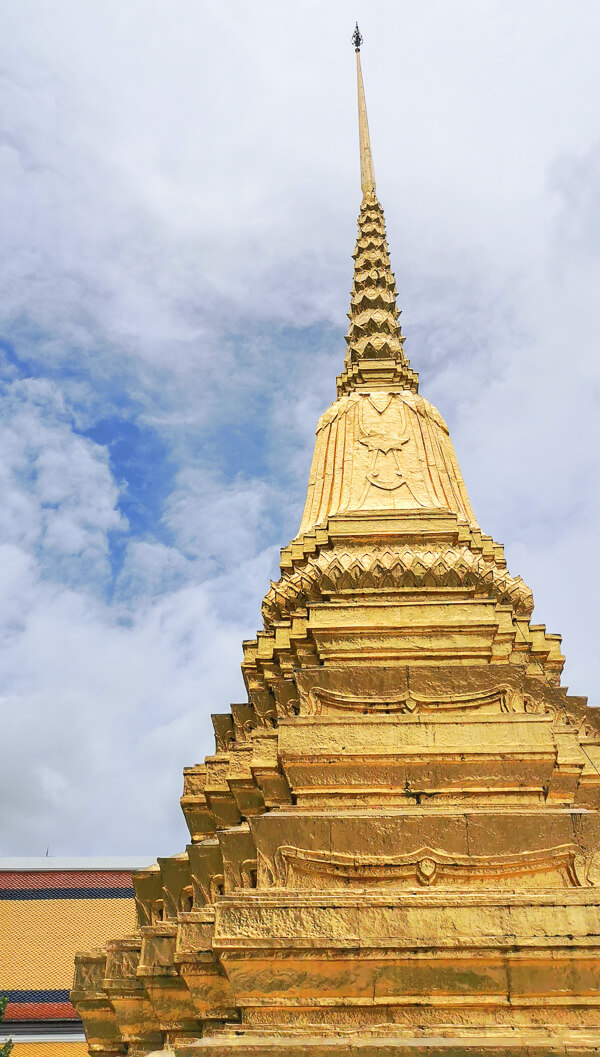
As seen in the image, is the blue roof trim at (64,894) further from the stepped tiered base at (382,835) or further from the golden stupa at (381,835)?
the stepped tiered base at (382,835)

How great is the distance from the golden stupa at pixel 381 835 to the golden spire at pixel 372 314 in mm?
2999

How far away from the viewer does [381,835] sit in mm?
7289

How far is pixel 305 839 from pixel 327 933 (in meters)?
0.82

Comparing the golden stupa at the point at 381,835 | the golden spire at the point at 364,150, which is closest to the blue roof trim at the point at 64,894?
the golden stupa at the point at 381,835

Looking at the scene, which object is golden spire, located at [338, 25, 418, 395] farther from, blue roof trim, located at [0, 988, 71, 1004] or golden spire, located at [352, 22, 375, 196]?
blue roof trim, located at [0, 988, 71, 1004]

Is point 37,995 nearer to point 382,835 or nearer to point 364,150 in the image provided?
point 382,835

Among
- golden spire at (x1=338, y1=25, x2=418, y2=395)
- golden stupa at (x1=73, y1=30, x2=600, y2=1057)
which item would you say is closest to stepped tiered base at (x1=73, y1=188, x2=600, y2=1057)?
golden stupa at (x1=73, y1=30, x2=600, y2=1057)

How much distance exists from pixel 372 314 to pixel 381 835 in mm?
11247

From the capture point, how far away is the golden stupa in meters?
6.53

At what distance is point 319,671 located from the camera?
902cm

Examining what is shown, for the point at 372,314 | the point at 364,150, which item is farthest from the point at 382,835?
the point at 364,150

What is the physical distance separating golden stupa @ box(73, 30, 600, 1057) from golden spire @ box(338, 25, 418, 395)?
3.00 metres

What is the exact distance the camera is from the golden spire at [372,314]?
15375 millimetres

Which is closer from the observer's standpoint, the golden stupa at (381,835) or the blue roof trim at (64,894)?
the golden stupa at (381,835)
